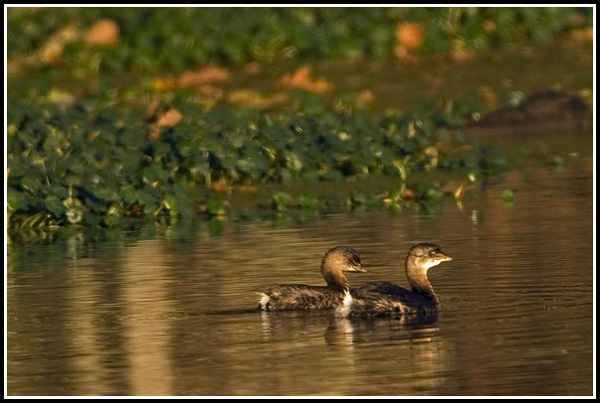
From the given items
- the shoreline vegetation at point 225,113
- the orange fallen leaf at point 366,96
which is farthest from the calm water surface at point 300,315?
the orange fallen leaf at point 366,96

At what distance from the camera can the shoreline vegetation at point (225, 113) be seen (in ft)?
58.7

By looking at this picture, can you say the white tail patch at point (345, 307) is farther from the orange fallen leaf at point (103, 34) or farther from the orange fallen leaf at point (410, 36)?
the orange fallen leaf at point (103, 34)

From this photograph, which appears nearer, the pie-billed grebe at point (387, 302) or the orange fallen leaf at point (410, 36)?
the pie-billed grebe at point (387, 302)

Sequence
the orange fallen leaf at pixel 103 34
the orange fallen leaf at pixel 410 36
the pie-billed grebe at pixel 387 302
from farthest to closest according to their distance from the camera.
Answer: the orange fallen leaf at pixel 103 34 → the orange fallen leaf at pixel 410 36 → the pie-billed grebe at pixel 387 302

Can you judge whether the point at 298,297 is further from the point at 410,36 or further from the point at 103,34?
the point at 103,34

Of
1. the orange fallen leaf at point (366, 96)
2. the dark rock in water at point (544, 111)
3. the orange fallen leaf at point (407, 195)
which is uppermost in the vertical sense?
the orange fallen leaf at point (366, 96)

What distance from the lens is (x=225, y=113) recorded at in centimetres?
2086

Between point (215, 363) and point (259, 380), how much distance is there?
0.60m

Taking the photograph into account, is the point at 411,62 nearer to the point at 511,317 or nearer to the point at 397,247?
the point at 397,247

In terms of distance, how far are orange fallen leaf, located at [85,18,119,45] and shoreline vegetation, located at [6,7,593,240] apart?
34mm

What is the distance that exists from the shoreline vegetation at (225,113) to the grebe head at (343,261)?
16.4 feet

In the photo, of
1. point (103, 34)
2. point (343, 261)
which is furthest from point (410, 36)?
point (343, 261)

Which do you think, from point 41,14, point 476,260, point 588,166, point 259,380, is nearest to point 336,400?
point 259,380

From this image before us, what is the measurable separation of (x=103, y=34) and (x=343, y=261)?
1946cm
